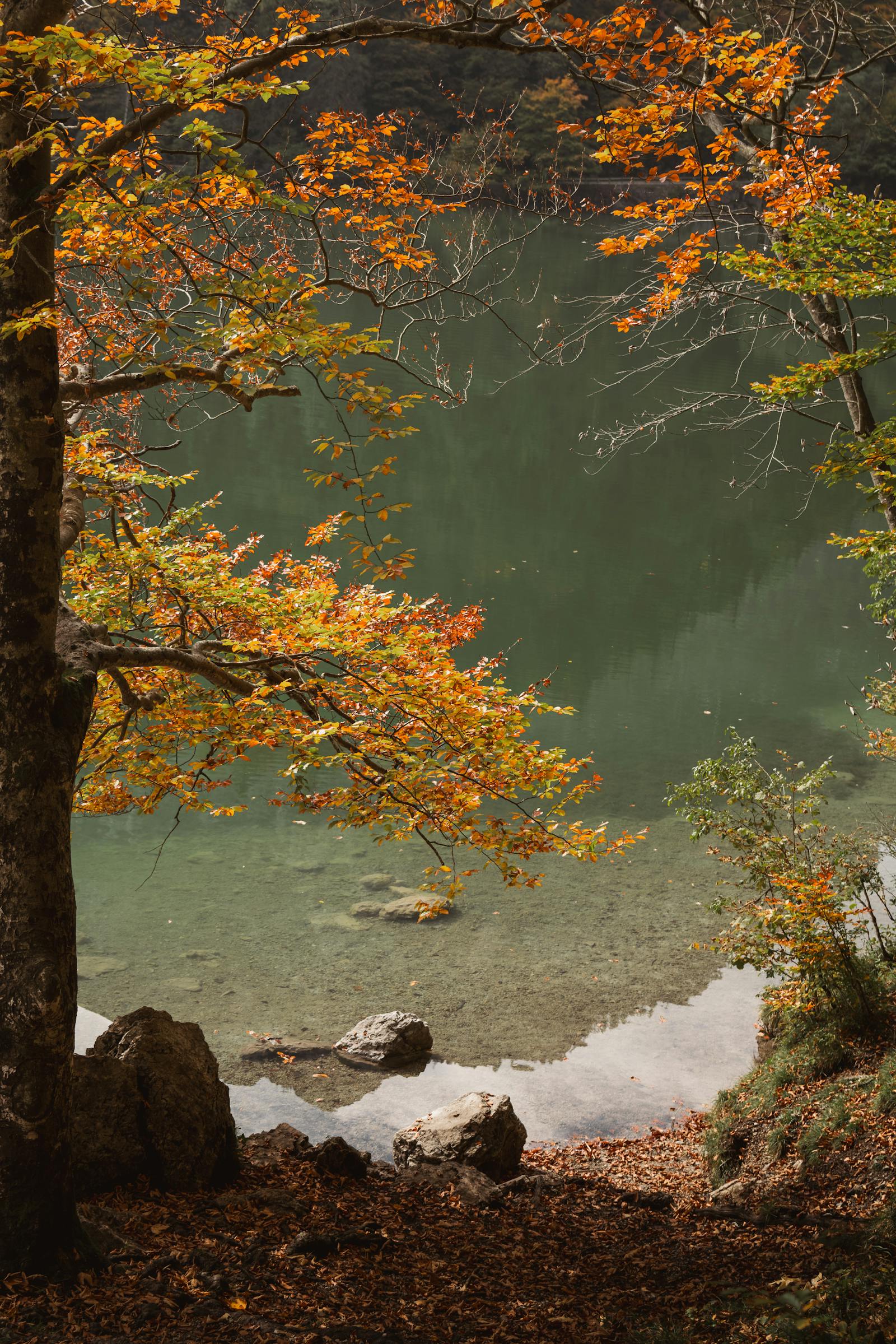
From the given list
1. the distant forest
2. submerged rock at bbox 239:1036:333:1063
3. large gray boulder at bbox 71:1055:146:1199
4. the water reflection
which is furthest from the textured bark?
the distant forest

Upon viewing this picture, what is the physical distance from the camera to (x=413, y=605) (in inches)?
279

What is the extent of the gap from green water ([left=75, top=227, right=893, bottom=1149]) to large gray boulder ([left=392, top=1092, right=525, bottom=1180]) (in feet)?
3.28

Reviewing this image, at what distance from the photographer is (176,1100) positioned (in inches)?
214

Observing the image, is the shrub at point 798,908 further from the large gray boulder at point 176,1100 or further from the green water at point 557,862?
the large gray boulder at point 176,1100

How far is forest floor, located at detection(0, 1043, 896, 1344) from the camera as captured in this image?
362 cm

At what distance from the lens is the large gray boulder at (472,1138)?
22.6ft

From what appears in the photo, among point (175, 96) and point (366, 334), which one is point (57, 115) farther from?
point (366, 334)

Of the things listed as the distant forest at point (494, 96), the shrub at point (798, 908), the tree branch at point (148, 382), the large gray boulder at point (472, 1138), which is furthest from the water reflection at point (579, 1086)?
the distant forest at point (494, 96)

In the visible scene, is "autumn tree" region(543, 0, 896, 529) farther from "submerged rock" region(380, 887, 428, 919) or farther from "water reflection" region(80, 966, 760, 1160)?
"submerged rock" region(380, 887, 428, 919)

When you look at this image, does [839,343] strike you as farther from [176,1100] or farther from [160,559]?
[176,1100]

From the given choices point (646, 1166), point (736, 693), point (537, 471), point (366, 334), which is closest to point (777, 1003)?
point (646, 1166)

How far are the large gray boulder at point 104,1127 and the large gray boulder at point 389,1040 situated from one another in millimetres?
3627

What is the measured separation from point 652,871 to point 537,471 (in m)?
16.6

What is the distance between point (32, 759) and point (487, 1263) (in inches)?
118
